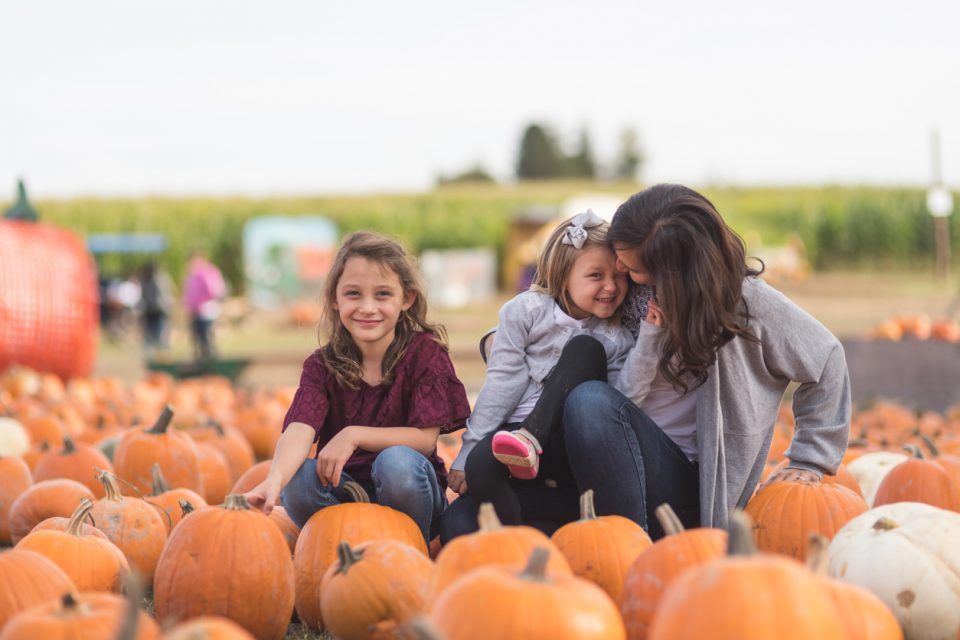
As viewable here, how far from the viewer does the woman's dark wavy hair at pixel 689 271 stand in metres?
3.21

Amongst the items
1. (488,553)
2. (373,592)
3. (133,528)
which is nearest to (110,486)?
(133,528)

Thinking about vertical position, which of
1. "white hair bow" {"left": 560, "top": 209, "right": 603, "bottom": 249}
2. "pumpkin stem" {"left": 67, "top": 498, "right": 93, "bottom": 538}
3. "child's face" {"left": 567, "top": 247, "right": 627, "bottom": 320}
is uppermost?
"white hair bow" {"left": 560, "top": 209, "right": 603, "bottom": 249}

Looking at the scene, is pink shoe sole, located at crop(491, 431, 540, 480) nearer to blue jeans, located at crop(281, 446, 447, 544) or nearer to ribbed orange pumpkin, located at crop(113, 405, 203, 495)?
blue jeans, located at crop(281, 446, 447, 544)

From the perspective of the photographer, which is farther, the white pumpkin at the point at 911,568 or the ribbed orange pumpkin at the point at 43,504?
the ribbed orange pumpkin at the point at 43,504

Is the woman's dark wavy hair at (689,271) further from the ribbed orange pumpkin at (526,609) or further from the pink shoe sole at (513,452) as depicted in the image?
the ribbed orange pumpkin at (526,609)

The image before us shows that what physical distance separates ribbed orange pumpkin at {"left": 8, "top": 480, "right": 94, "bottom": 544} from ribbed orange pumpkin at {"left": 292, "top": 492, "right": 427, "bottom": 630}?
1.21 metres

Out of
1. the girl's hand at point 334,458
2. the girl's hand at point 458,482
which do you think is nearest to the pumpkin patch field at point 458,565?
the girl's hand at point 334,458

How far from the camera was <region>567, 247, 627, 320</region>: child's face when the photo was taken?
3547 millimetres

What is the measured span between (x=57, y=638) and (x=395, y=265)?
187 centimetres

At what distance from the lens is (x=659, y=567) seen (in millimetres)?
2568

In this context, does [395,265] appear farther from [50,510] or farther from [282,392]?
[282,392]

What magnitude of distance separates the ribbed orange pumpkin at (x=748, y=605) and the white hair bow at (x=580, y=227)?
1719mm

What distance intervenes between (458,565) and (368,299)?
135cm

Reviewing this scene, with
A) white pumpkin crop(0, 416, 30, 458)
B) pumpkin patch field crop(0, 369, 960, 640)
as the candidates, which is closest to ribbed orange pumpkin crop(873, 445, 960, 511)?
pumpkin patch field crop(0, 369, 960, 640)
